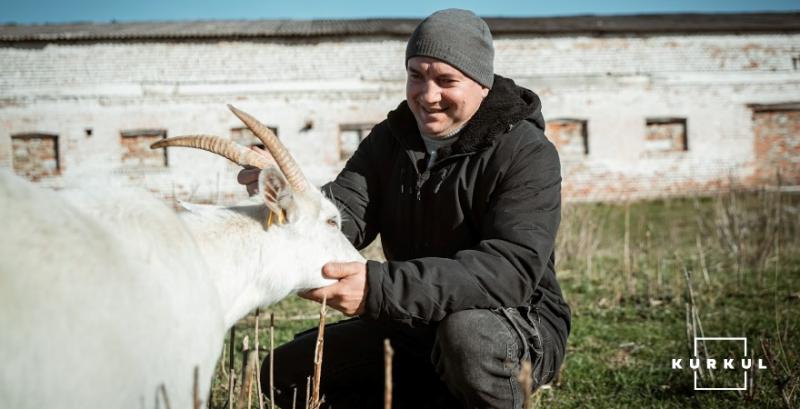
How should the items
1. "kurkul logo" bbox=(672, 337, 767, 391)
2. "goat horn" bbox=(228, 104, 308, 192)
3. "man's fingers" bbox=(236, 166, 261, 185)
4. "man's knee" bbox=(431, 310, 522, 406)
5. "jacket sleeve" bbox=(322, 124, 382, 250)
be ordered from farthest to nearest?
"kurkul logo" bbox=(672, 337, 767, 391) < "jacket sleeve" bbox=(322, 124, 382, 250) < "man's fingers" bbox=(236, 166, 261, 185) < "man's knee" bbox=(431, 310, 522, 406) < "goat horn" bbox=(228, 104, 308, 192)

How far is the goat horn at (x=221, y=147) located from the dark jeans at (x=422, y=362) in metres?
0.99

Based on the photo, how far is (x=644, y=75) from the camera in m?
19.4

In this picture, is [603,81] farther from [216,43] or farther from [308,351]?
[308,351]

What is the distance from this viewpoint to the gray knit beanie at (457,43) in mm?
3004

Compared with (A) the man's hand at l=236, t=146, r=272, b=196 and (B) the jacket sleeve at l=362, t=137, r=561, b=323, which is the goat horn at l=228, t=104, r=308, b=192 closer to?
(A) the man's hand at l=236, t=146, r=272, b=196

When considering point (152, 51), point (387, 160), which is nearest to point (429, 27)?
point (387, 160)

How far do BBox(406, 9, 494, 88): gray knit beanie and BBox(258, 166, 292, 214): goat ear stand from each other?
945 millimetres

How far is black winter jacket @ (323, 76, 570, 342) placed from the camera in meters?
2.57

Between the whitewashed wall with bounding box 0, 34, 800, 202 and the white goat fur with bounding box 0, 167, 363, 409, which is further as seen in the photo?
the whitewashed wall with bounding box 0, 34, 800, 202

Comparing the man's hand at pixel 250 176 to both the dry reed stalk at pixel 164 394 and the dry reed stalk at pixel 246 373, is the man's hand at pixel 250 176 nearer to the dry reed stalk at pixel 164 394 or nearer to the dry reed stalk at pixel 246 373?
the dry reed stalk at pixel 246 373

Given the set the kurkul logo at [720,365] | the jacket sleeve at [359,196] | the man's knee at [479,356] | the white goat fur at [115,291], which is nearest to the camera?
the white goat fur at [115,291]

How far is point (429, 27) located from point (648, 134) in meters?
17.9

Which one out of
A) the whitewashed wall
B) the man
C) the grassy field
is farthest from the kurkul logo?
the whitewashed wall

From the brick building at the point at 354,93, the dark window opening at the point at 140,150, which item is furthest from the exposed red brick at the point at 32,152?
the dark window opening at the point at 140,150
